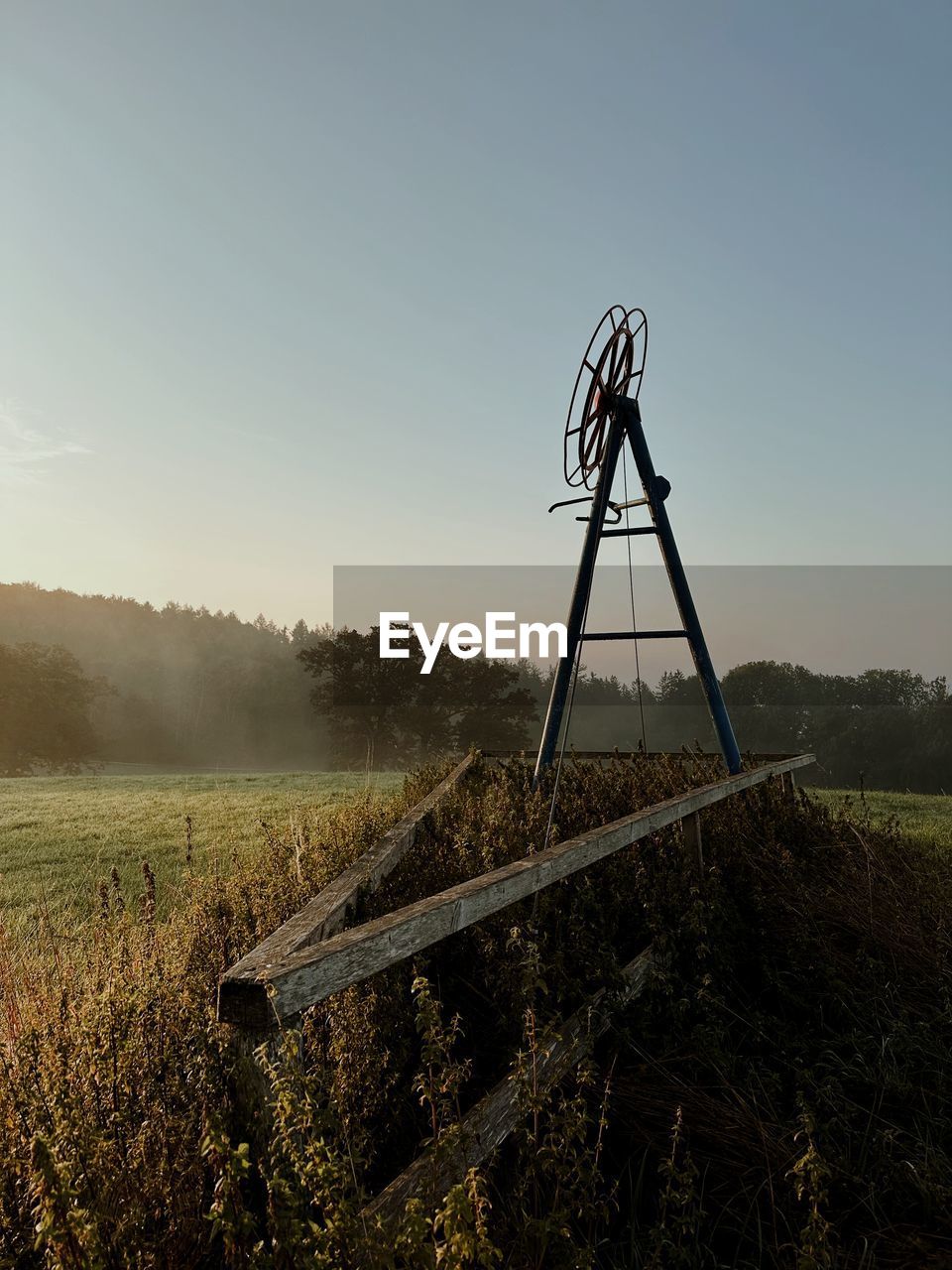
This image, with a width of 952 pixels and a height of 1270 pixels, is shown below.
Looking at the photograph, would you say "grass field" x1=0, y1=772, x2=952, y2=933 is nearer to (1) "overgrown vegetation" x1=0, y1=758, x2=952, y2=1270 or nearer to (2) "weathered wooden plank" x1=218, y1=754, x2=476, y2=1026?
(2) "weathered wooden plank" x1=218, y1=754, x2=476, y2=1026

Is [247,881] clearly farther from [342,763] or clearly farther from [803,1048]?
[342,763]

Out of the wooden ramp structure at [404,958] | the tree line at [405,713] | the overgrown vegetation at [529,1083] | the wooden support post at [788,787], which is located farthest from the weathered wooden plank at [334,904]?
the tree line at [405,713]

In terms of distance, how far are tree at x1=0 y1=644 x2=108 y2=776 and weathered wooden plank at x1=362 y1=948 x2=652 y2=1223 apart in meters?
53.0

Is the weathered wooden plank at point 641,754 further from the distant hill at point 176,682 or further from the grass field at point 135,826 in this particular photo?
the distant hill at point 176,682

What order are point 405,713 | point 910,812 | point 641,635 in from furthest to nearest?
point 405,713 → point 910,812 → point 641,635

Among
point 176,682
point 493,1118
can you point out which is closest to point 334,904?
point 493,1118

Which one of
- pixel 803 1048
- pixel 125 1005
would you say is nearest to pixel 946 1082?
pixel 803 1048

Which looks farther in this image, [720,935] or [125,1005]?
[720,935]

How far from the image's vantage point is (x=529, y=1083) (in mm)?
2254

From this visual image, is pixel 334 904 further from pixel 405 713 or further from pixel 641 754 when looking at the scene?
pixel 405 713

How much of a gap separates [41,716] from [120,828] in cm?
4354

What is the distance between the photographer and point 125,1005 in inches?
114

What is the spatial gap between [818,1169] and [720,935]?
2.74 meters

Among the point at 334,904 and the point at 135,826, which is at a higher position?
the point at 334,904
